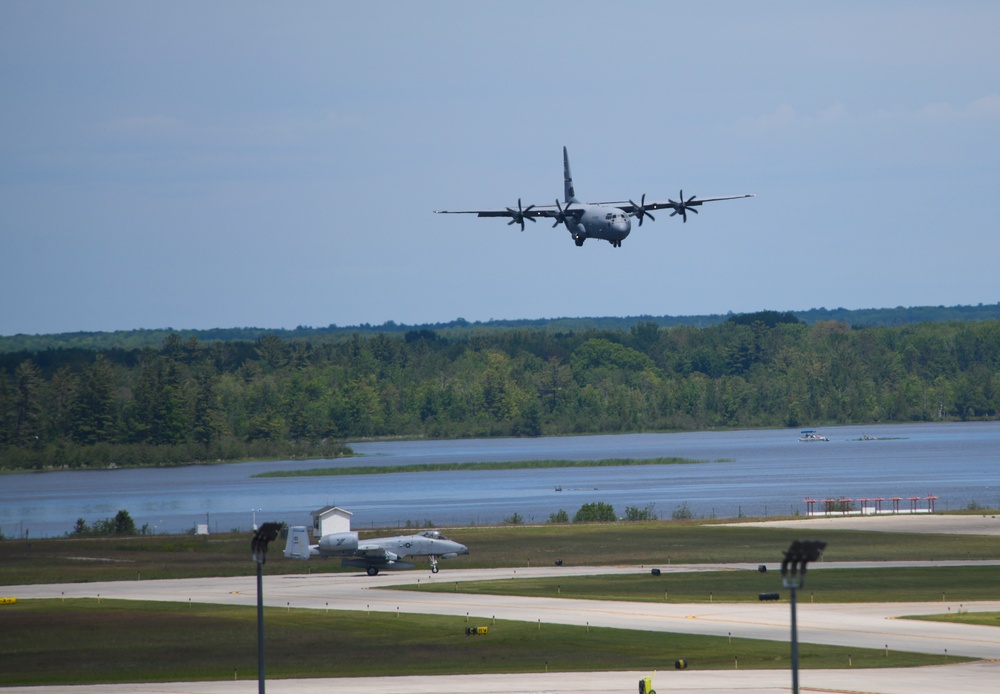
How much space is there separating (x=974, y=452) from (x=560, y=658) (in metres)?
157

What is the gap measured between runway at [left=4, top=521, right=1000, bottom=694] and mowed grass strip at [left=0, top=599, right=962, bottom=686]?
150 cm

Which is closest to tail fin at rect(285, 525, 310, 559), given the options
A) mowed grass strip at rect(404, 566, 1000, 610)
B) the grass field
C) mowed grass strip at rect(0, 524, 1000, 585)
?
mowed grass strip at rect(0, 524, 1000, 585)

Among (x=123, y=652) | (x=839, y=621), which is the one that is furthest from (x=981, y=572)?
Result: (x=123, y=652)

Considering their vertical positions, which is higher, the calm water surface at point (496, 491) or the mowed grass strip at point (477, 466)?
the mowed grass strip at point (477, 466)

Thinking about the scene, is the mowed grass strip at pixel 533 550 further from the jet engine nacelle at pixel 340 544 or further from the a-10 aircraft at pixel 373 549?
the jet engine nacelle at pixel 340 544

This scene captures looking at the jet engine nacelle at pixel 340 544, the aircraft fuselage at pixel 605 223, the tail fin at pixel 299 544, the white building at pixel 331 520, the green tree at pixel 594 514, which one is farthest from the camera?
the green tree at pixel 594 514

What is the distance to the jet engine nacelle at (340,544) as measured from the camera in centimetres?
7569

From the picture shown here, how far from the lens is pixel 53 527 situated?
12031 centimetres

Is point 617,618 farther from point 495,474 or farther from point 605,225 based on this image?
point 495,474

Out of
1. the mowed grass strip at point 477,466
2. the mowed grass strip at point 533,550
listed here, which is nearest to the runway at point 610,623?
the mowed grass strip at point 533,550

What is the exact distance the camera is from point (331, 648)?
172ft

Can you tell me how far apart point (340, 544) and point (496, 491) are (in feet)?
252

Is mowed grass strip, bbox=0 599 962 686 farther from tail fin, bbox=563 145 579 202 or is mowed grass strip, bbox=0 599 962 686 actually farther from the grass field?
tail fin, bbox=563 145 579 202

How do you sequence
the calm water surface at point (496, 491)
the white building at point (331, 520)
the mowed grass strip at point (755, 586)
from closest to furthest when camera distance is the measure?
the mowed grass strip at point (755, 586) < the white building at point (331, 520) < the calm water surface at point (496, 491)
